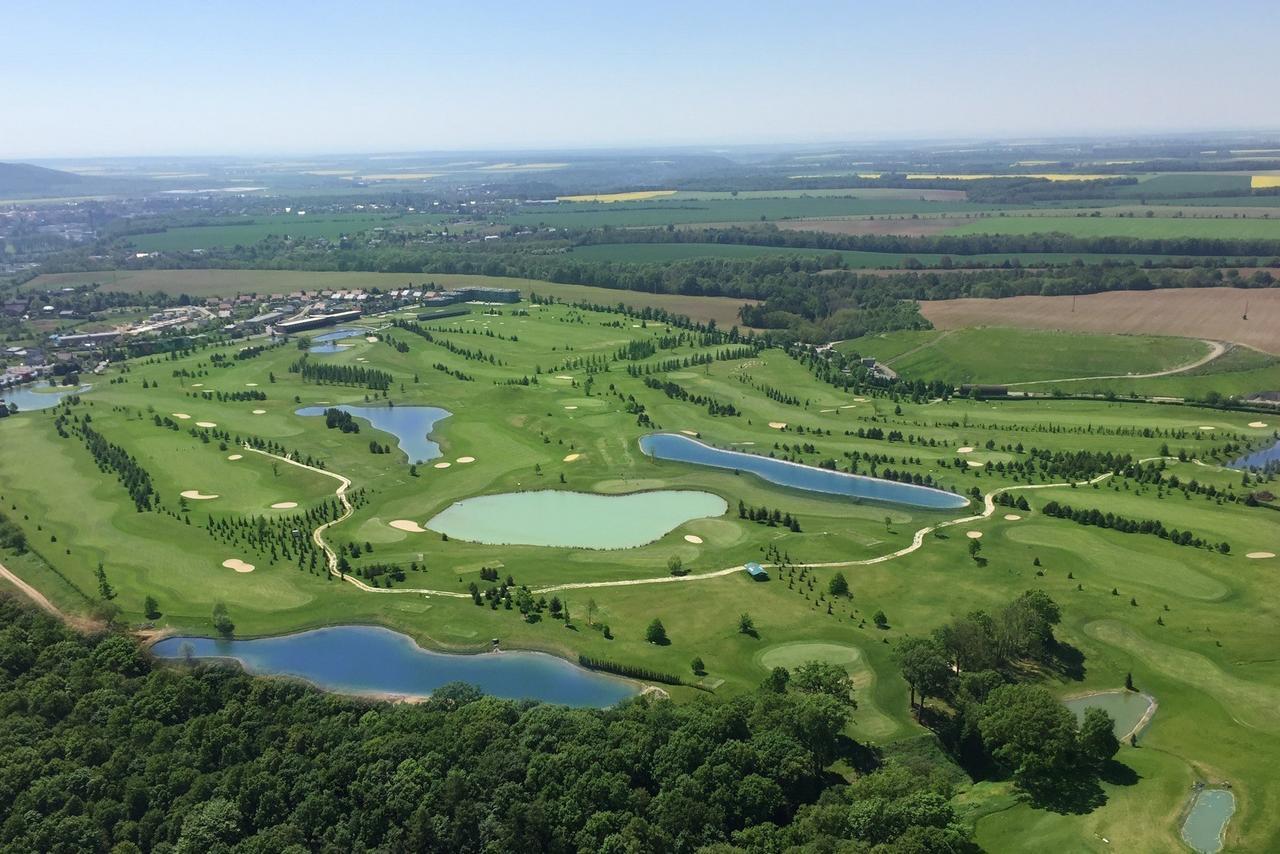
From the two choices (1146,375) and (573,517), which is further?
(1146,375)

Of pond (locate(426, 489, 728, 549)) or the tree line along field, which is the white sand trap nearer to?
the tree line along field

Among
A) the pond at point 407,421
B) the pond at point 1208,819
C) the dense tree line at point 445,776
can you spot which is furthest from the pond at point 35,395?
the pond at point 1208,819

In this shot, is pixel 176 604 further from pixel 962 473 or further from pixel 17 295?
pixel 17 295

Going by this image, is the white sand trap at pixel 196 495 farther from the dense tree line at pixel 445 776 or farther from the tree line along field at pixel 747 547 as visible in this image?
the dense tree line at pixel 445 776

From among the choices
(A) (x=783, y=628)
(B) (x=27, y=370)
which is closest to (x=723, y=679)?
(A) (x=783, y=628)

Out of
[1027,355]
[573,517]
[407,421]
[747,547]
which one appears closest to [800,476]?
[747,547]

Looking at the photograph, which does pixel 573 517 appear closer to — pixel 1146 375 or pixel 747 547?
pixel 747 547

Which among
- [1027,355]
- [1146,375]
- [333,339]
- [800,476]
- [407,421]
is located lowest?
[800,476]

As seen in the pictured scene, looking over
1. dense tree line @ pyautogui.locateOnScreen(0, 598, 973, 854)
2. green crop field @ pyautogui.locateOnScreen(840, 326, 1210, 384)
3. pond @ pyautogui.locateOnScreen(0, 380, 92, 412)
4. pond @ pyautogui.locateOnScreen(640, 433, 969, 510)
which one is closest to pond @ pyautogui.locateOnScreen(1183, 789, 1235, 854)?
dense tree line @ pyautogui.locateOnScreen(0, 598, 973, 854)
